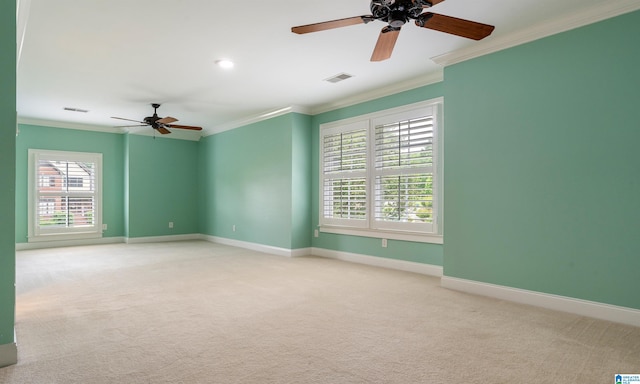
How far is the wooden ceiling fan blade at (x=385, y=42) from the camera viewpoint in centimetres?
272

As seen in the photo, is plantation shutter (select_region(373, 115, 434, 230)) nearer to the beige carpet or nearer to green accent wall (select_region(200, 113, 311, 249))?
the beige carpet

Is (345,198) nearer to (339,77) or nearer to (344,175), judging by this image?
(344,175)

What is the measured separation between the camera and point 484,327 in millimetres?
2840

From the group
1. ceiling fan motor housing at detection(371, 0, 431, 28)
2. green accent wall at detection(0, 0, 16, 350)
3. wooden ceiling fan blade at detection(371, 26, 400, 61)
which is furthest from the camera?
wooden ceiling fan blade at detection(371, 26, 400, 61)

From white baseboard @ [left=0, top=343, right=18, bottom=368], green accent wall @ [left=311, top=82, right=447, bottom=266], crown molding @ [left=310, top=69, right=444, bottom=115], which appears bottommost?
white baseboard @ [left=0, top=343, right=18, bottom=368]

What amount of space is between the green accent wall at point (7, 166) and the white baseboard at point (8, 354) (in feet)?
0.10

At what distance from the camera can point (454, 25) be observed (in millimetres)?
2617

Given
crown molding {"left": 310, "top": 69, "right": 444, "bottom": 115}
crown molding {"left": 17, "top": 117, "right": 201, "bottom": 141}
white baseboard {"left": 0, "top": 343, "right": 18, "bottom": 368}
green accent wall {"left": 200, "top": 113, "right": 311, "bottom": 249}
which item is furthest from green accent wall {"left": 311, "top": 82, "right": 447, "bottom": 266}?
white baseboard {"left": 0, "top": 343, "right": 18, "bottom": 368}

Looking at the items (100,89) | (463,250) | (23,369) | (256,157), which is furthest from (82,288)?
(463,250)

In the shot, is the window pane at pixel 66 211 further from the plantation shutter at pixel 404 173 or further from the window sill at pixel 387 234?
the plantation shutter at pixel 404 173

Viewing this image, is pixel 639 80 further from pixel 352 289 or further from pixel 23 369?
pixel 23 369

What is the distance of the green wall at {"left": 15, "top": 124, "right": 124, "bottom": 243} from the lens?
7074 millimetres

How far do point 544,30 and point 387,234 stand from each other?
2994 mm

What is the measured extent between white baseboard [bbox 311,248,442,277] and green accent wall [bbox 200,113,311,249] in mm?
468
